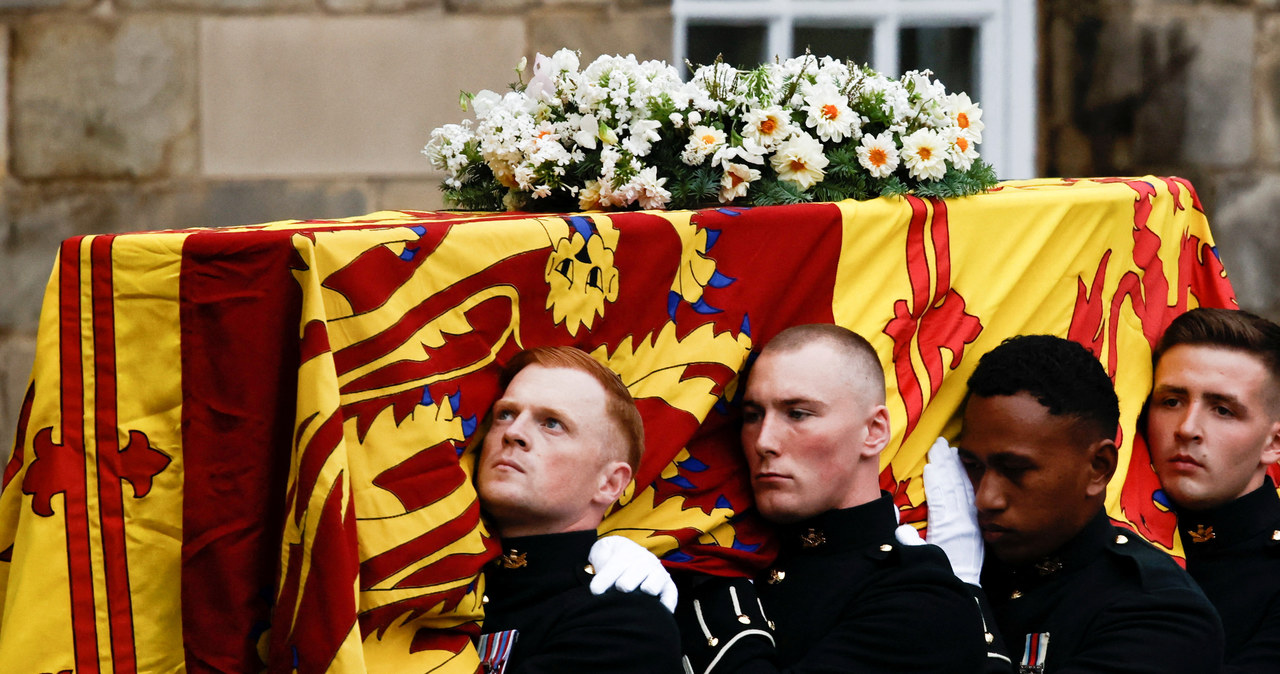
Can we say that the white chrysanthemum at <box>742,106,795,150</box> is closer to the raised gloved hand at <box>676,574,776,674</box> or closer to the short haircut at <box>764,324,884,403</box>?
the short haircut at <box>764,324,884,403</box>

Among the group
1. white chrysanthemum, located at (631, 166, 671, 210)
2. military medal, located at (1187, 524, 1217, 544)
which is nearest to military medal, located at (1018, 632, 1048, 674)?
military medal, located at (1187, 524, 1217, 544)

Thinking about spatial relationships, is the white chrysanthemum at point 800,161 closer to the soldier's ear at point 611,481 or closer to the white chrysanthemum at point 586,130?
the white chrysanthemum at point 586,130

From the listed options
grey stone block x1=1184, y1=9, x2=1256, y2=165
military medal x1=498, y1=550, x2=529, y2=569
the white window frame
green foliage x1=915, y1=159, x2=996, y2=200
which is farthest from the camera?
the white window frame

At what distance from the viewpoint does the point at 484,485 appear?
2254 mm

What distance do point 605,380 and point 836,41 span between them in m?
2.62

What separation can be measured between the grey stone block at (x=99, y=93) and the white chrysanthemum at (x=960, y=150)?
2379mm

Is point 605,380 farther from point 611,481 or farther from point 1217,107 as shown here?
point 1217,107

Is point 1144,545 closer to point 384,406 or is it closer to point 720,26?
point 384,406

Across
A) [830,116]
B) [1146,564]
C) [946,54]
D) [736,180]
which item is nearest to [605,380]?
[736,180]

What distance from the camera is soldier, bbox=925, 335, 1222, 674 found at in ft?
8.37

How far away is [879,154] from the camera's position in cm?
277

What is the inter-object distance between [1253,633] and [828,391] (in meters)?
1.05

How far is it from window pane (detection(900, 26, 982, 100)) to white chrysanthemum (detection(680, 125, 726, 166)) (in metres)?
2.19

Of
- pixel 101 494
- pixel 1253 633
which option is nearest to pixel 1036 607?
pixel 1253 633
